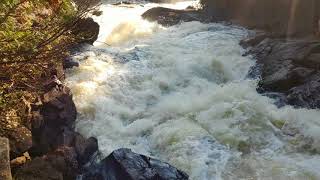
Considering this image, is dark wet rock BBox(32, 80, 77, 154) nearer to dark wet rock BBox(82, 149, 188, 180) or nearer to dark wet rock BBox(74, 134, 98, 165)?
dark wet rock BBox(74, 134, 98, 165)

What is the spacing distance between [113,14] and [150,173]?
54.4 ft

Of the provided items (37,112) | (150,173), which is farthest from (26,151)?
(150,173)

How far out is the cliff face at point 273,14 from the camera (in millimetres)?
17172

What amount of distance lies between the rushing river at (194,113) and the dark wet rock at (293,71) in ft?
1.65

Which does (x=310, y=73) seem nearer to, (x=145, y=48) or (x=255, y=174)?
(x=255, y=174)

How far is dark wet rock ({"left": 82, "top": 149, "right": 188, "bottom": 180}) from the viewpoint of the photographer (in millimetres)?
8008

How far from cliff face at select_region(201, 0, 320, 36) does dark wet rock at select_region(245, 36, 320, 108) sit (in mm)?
1985

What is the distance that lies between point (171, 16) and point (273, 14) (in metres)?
5.28

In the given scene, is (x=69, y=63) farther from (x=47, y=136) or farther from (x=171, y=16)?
(x=171, y=16)

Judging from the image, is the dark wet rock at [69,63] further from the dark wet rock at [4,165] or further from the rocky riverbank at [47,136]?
the dark wet rock at [4,165]

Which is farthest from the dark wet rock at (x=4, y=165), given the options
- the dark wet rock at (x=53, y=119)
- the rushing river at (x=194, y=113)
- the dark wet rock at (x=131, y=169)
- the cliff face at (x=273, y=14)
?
the cliff face at (x=273, y=14)

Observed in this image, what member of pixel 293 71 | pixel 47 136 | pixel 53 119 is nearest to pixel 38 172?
pixel 47 136

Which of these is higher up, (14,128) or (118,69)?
(14,128)

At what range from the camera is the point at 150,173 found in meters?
8.09
